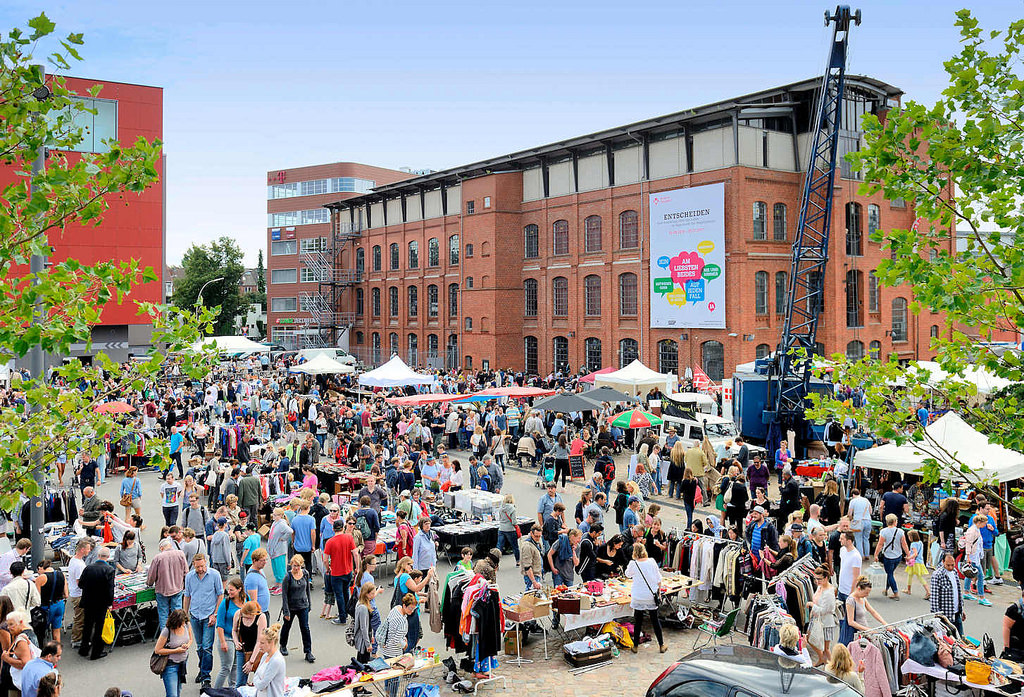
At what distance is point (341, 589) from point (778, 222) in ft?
100

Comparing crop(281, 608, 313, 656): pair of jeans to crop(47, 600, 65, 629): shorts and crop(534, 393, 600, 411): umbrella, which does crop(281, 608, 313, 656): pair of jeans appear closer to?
crop(47, 600, 65, 629): shorts

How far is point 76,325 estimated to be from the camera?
18.6 feet

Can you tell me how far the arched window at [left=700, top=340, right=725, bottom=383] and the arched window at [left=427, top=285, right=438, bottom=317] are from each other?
A: 22.7 meters

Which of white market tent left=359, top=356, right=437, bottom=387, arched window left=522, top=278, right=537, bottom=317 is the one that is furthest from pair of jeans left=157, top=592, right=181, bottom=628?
arched window left=522, top=278, right=537, bottom=317

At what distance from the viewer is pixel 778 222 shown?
119 ft

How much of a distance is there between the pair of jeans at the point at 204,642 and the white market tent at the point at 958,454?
11.1 metres

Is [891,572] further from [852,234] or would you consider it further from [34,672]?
[852,234]

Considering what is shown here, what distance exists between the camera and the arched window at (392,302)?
58938 millimetres

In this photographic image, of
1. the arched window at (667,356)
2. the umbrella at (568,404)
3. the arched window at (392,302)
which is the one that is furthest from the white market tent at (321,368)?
the arched window at (392,302)

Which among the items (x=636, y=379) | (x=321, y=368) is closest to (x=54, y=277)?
(x=636, y=379)

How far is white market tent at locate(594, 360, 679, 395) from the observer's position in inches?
1115

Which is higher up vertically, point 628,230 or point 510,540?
point 628,230

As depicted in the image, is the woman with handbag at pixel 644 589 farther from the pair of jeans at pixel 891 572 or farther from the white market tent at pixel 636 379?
the white market tent at pixel 636 379

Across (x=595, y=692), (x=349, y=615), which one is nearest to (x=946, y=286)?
(x=595, y=692)
